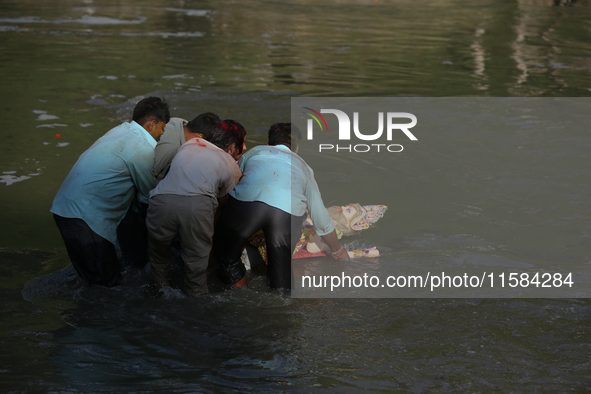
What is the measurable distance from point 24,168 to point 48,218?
1.85 m

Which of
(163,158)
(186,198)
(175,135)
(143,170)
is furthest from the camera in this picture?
(175,135)

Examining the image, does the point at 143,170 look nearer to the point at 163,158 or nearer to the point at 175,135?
the point at 163,158

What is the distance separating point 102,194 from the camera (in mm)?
4809

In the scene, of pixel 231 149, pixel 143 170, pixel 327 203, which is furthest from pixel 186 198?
pixel 327 203

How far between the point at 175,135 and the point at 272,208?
A: 1.14 m

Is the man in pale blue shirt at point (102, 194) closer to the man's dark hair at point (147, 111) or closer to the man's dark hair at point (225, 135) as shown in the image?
the man's dark hair at point (147, 111)

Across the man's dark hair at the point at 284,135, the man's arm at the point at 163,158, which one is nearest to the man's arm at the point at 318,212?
the man's dark hair at the point at 284,135

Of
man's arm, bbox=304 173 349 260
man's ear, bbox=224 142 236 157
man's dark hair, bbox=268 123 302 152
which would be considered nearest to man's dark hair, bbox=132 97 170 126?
man's ear, bbox=224 142 236 157

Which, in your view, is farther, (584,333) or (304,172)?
(304,172)

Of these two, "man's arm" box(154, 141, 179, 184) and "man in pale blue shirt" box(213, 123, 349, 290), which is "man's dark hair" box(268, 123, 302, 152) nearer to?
"man in pale blue shirt" box(213, 123, 349, 290)

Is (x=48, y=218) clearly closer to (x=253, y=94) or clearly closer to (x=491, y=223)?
(x=491, y=223)

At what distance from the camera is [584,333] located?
15.4 feet

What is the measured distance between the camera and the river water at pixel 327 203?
417cm

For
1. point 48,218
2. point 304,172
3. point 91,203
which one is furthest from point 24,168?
point 304,172
